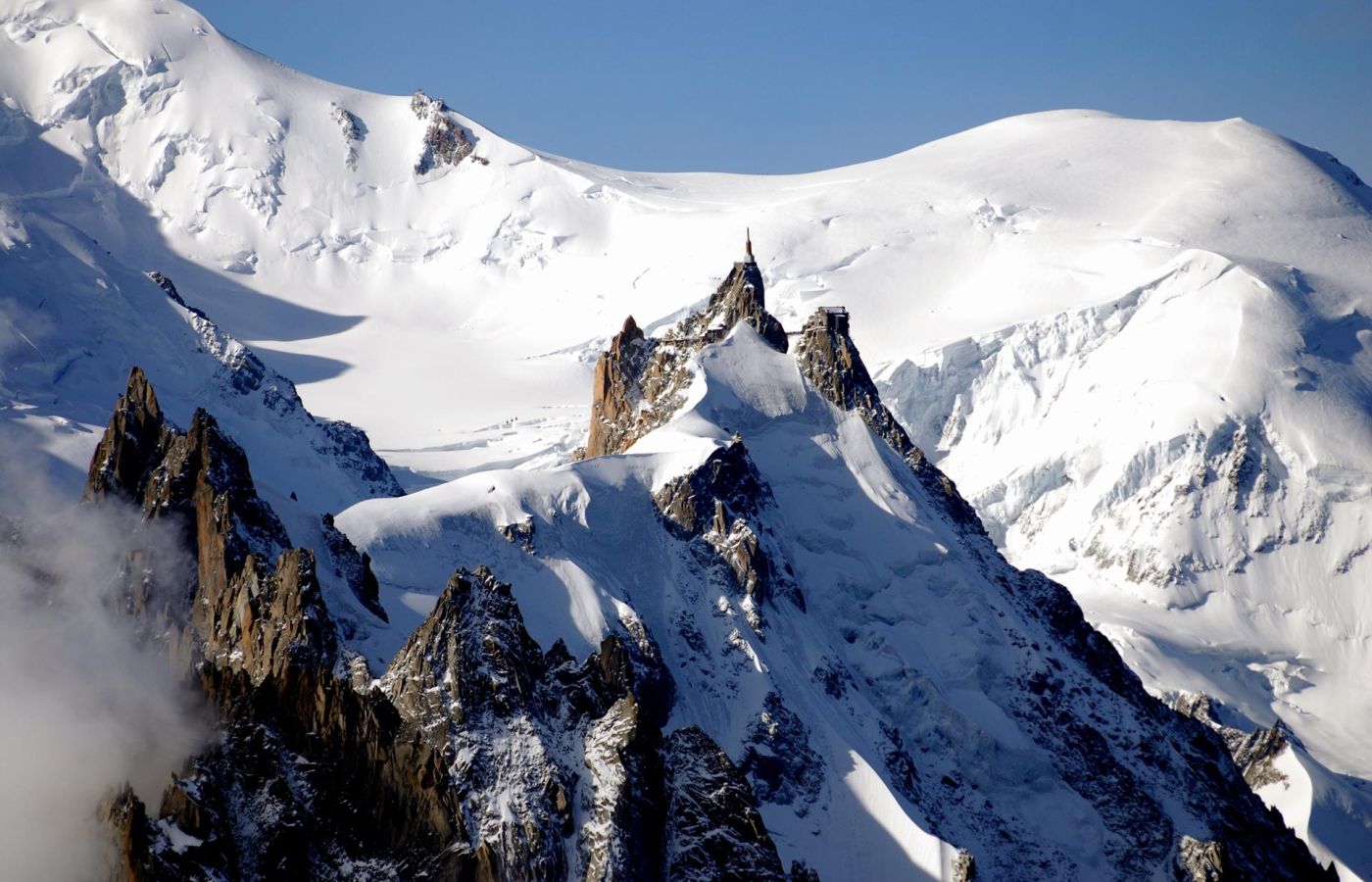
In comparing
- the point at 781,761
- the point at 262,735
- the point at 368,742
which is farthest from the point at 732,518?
the point at 262,735

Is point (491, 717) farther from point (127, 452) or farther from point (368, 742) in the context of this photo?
point (127, 452)

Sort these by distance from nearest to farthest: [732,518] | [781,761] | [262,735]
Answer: [262,735] → [781,761] → [732,518]

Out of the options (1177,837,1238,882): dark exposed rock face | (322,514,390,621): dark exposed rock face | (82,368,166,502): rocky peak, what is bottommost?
(1177,837,1238,882): dark exposed rock face

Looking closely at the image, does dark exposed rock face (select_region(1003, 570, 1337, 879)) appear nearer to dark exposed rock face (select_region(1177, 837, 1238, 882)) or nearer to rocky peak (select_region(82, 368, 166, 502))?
dark exposed rock face (select_region(1177, 837, 1238, 882))

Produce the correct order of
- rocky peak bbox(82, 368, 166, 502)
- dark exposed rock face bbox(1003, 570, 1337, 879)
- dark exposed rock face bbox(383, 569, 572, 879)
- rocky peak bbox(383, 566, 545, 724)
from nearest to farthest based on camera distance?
dark exposed rock face bbox(383, 569, 572, 879) → rocky peak bbox(383, 566, 545, 724) → rocky peak bbox(82, 368, 166, 502) → dark exposed rock face bbox(1003, 570, 1337, 879)

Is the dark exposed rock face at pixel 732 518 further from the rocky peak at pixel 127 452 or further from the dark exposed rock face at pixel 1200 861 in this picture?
the rocky peak at pixel 127 452

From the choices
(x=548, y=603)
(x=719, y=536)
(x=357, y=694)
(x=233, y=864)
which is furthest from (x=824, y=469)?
(x=233, y=864)

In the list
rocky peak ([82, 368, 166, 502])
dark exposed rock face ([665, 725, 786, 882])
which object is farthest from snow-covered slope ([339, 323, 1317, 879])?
dark exposed rock face ([665, 725, 786, 882])

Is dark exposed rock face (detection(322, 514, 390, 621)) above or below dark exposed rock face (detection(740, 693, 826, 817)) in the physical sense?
above
